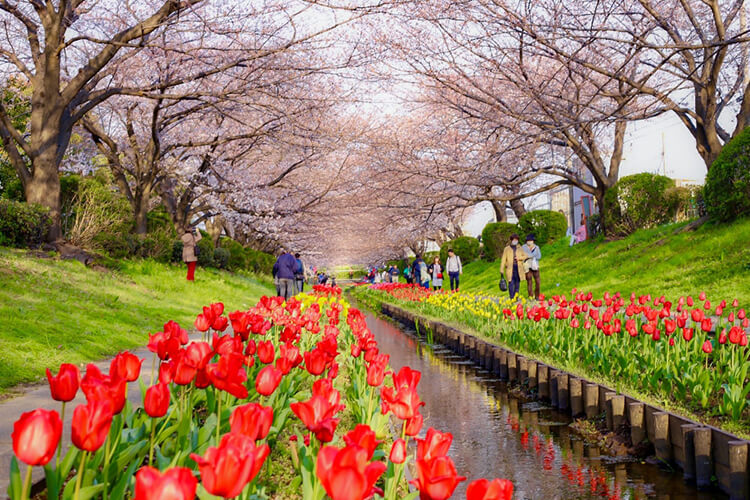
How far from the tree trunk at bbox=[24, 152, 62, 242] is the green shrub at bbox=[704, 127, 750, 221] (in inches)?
596

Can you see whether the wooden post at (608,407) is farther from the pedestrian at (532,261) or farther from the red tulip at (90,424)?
the pedestrian at (532,261)

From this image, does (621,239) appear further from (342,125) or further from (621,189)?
(342,125)

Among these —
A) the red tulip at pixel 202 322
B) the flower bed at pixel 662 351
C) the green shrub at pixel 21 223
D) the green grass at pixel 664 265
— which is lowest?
the flower bed at pixel 662 351

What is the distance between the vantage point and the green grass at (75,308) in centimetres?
702

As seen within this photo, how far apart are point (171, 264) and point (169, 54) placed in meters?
7.57

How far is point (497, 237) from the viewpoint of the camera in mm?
31125

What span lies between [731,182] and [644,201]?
5.87 meters

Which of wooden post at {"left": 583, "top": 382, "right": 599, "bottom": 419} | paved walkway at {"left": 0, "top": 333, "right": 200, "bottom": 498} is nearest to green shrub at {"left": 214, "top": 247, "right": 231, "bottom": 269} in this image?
paved walkway at {"left": 0, "top": 333, "right": 200, "bottom": 498}

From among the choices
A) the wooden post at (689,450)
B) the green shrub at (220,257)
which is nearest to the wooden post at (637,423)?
the wooden post at (689,450)

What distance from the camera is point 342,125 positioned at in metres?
26.9

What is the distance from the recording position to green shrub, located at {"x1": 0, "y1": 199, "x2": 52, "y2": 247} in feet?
47.0

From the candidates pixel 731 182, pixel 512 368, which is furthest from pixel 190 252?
pixel 731 182

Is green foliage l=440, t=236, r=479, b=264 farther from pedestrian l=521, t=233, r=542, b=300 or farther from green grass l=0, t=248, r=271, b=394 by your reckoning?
green grass l=0, t=248, r=271, b=394

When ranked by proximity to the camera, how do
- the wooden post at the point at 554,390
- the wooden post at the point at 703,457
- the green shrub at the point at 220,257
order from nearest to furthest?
the wooden post at the point at 703,457
the wooden post at the point at 554,390
the green shrub at the point at 220,257
